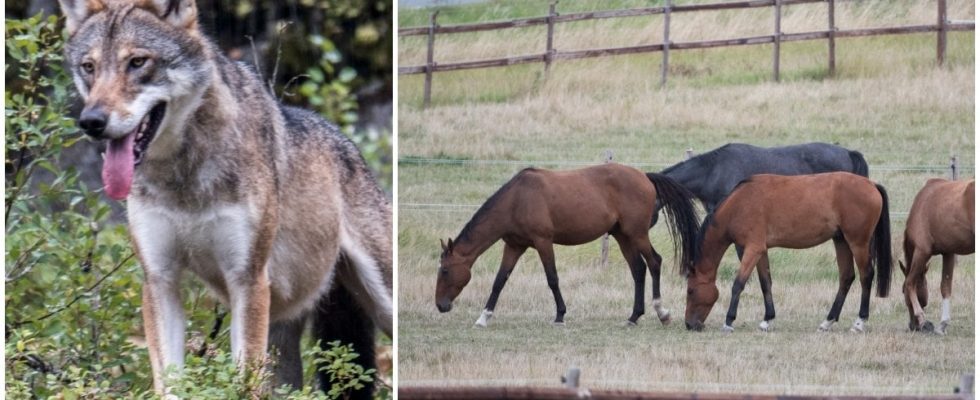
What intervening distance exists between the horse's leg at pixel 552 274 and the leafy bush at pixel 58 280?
1.01 metres

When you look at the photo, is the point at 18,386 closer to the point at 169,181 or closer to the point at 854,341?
the point at 169,181

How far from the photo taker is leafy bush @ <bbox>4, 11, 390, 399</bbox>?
6.13 m

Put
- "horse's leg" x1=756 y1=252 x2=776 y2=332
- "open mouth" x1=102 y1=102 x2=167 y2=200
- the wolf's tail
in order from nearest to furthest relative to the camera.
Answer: "open mouth" x1=102 y1=102 x2=167 y2=200 → the wolf's tail → "horse's leg" x1=756 y1=252 x2=776 y2=332

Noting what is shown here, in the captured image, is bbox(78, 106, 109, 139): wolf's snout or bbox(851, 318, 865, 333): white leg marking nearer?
bbox(78, 106, 109, 139): wolf's snout

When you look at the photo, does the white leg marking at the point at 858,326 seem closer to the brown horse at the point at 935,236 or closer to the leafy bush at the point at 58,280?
the brown horse at the point at 935,236

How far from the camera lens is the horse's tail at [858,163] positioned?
5980mm

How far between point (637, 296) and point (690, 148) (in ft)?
2.27

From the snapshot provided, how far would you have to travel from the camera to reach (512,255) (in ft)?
19.8

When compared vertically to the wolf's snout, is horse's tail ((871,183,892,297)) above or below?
below

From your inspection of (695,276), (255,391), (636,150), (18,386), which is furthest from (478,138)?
(18,386)

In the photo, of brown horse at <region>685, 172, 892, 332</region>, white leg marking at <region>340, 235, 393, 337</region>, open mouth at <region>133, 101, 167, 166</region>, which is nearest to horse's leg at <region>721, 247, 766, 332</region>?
brown horse at <region>685, 172, 892, 332</region>

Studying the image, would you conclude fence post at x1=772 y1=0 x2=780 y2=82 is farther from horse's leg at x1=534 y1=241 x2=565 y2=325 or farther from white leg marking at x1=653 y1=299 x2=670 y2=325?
horse's leg at x1=534 y1=241 x2=565 y2=325

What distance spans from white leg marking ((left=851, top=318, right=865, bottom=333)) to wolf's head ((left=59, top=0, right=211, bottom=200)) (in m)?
2.91

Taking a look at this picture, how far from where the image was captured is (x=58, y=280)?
638 centimetres
